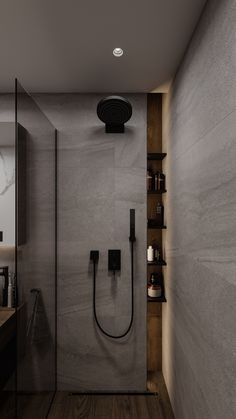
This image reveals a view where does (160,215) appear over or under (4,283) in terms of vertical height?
over

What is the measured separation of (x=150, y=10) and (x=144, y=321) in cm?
210

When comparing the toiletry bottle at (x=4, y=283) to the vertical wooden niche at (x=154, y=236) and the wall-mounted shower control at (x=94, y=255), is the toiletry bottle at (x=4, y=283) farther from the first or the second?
the vertical wooden niche at (x=154, y=236)

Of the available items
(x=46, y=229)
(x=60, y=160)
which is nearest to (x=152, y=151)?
(x=60, y=160)

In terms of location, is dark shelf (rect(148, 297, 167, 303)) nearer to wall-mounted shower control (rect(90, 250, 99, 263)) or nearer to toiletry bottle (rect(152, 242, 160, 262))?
toiletry bottle (rect(152, 242, 160, 262))

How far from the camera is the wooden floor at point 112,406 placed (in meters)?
2.11

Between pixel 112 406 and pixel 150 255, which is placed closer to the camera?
pixel 112 406

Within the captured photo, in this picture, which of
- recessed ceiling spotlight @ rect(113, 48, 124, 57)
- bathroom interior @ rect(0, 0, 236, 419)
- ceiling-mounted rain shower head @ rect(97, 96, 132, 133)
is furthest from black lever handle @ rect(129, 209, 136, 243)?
recessed ceiling spotlight @ rect(113, 48, 124, 57)

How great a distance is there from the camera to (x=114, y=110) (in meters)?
2.22

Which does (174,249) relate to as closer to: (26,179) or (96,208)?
(96,208)

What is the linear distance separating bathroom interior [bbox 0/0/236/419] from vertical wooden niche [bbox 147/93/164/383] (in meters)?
0.01

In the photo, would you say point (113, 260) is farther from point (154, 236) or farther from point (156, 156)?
point (156, 156)

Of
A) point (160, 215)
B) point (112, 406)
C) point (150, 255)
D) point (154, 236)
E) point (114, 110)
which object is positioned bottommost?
point (112, 406)

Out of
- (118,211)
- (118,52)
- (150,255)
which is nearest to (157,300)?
(150,255)

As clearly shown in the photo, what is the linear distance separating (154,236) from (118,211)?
451mm
